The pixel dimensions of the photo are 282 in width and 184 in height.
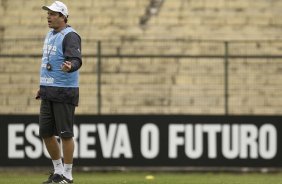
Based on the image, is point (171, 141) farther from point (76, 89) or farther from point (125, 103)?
point (76, 89)

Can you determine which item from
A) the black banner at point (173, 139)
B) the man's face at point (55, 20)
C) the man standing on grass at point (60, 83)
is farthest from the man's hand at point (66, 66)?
the black banner at point (173, 139)

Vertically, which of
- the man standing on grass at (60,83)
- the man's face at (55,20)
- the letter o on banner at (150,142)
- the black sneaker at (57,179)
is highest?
the man's face at (55,20)

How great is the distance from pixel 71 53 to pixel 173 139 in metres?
6.11

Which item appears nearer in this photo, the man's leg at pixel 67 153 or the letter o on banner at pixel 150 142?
the man's leg at pixel 67 153

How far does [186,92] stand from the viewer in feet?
55.4

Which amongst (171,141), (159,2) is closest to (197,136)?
(171,141)

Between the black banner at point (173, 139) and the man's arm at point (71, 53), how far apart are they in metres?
5.73

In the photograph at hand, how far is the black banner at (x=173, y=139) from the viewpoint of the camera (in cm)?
1545

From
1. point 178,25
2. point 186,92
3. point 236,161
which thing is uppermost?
point 178,25

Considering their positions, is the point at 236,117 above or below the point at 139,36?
below

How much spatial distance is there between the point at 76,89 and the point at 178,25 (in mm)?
11559

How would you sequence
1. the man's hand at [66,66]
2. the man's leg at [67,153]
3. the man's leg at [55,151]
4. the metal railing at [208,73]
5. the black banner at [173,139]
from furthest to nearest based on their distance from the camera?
the metal railing at [208,73]
the black banner at [173,139]
the man's leg at [55,151]
the man's leg at [67,153]
the man's hand at [66,66]

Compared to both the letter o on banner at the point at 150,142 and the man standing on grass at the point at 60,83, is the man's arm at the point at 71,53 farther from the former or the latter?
the letter o on banner at the point at 150,142

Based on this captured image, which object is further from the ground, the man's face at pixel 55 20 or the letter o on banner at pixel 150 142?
the man's face at pixel 55 20
